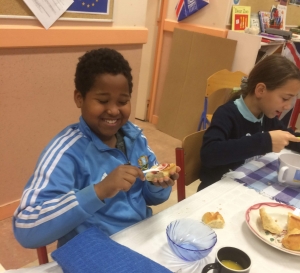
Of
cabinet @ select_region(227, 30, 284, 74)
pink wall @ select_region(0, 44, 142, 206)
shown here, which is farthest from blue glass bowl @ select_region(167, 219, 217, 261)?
cabinet @ select_region(227, 30, 284, 74)

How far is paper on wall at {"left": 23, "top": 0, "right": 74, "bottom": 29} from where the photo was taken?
157 cm

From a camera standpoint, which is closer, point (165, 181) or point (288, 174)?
point (165, 181)

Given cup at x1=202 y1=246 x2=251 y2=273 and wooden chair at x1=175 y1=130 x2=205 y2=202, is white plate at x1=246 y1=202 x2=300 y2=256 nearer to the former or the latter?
cup at x1=202 y1=246 x2=251 y2=273

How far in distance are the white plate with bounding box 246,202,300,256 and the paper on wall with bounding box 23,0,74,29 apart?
4.26 ft

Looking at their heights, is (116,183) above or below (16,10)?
below

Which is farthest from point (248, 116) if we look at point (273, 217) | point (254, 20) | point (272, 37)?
point (254, 20)

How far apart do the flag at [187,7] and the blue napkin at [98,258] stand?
256cm

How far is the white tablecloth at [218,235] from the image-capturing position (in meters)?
0.75

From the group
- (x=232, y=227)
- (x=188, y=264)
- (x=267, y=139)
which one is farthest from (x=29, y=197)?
(x=267, y=139)

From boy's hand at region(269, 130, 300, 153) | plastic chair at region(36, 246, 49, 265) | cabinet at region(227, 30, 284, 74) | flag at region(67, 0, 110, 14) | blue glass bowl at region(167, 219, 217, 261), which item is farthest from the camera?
cabinet at region(227, 30, 284, 74)

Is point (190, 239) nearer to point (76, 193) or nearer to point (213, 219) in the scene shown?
point (213, 219)

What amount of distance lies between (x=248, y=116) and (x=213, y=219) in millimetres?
696

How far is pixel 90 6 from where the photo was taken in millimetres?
1795

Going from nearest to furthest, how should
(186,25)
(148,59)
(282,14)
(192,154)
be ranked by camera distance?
(192,154) → (186,25) → (282,14) → (148,59)
